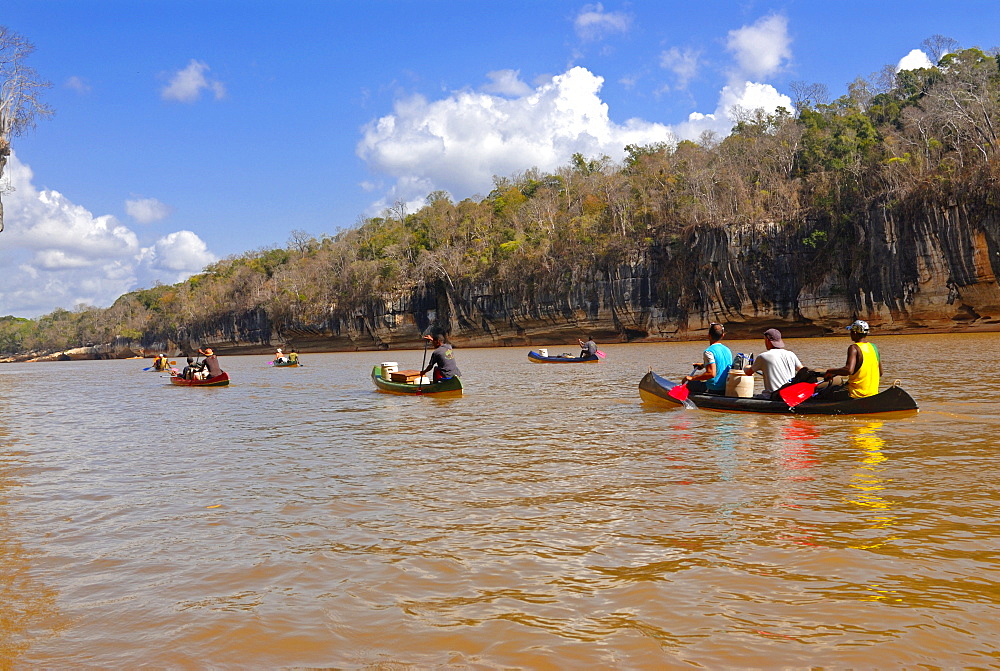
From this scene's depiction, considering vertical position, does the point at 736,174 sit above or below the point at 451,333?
above

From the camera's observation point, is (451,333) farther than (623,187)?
Yes

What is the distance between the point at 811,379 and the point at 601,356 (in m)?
19.5

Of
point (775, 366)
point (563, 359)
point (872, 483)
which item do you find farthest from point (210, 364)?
point (872, 483)

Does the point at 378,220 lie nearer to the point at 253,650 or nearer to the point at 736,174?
the point at 736,174

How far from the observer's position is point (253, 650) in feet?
11.3

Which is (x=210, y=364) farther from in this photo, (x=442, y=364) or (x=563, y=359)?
(x=563, y=359)

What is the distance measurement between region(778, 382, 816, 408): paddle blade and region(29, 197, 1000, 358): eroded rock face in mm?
33536

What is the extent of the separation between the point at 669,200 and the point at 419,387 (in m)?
42.8

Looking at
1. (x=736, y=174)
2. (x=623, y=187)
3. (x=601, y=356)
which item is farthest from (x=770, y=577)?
(x=623, y=187)

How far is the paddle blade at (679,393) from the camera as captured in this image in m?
12.6

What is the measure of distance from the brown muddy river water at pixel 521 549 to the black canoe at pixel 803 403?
10.3 inches

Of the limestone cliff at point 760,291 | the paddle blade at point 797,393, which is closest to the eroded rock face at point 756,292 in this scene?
the limestone cliff at point 760,291

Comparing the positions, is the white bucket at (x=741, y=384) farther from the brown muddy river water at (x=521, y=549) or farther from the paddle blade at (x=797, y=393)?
the brown muddy river water at (x=521, y=549)

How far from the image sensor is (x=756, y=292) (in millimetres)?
47156
